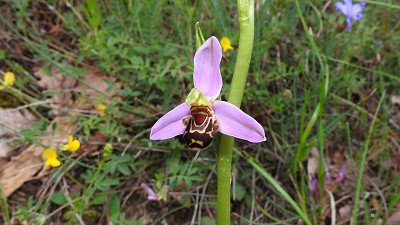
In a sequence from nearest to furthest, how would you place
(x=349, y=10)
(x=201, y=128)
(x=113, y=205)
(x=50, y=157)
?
(x=201, y=128) → (x=50, y=157) → (x=113, y=205) → (x=349, y=10)

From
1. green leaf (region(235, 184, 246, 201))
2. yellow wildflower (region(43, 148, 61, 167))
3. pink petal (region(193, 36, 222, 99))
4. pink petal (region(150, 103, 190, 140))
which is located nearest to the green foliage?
green leaf (region(235, 184, 246, 201))

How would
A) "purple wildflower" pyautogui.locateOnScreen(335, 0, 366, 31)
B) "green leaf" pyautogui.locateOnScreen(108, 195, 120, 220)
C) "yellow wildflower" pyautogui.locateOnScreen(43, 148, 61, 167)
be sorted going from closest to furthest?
"yellow wildflower" pyautogui.locateOnScreen(43, 148, 61, 167) → "green leaf" pyautogui.locateOnScreen(108, 195, 120, 220) → "purple wildflower" pyautogui.locateOnScreen(335, 0, 366, 31)

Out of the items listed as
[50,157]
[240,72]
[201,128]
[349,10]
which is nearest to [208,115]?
[201,128]

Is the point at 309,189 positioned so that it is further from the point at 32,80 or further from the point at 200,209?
the point at 32,80

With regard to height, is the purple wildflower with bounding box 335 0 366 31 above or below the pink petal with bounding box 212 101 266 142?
above

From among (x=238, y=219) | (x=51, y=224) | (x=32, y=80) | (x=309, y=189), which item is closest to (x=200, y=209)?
(x=238, y=219)

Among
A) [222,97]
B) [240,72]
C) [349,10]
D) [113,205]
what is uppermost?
[349,10]

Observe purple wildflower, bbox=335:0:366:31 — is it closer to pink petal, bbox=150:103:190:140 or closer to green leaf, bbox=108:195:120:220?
pink petal, bbox=150:103:190:140

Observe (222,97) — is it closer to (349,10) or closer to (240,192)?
(240,192)
